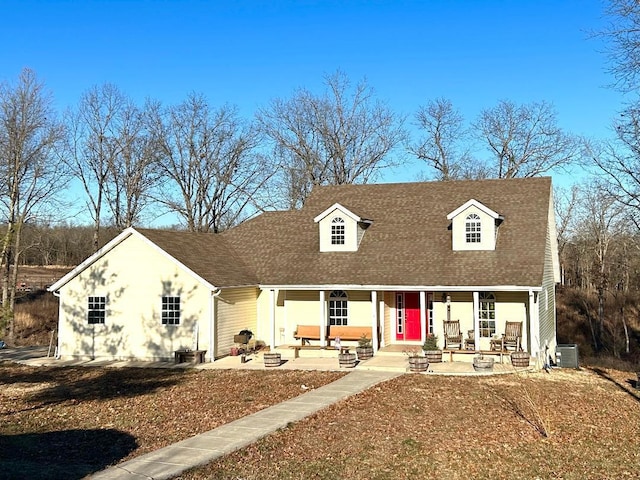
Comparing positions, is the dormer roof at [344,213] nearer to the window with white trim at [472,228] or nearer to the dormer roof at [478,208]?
the dormer roof at [478,208]

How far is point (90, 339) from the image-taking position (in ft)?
78.6

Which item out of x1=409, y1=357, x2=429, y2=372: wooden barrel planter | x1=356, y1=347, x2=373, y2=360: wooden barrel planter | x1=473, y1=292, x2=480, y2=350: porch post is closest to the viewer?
x1=409, y1=357, x2=429, y2=372: wooden barrel planter

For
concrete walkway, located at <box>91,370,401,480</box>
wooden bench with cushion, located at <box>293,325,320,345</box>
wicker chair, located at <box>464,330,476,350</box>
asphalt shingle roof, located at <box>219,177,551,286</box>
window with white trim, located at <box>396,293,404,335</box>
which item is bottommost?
concrete walkway, located at <box>91,370,401,480</box>

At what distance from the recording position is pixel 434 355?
20.8m

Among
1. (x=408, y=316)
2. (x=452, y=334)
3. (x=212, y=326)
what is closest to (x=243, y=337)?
(x=212, y=326)

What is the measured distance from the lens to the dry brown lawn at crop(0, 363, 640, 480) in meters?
10.2

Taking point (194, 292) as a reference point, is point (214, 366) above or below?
below

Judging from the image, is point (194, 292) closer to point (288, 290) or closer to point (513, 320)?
point (288, 290)

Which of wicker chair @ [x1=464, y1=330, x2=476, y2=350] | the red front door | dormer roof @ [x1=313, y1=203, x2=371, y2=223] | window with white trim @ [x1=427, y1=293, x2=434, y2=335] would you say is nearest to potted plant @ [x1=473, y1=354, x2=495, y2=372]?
wicker chair @ [x1=464, y1=330, x2=476, y2=350]

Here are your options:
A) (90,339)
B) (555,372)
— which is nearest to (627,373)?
(555,372)

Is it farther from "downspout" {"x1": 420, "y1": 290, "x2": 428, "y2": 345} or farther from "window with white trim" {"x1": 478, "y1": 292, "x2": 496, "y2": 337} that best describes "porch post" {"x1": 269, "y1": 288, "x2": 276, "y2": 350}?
"window with white trim" {"x1": 478, "y1": 292, "x2": 496, "y2": 337}

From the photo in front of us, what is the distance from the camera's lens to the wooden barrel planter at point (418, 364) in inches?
759

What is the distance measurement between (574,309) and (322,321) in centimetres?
2625

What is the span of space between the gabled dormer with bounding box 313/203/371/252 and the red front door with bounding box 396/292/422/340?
112 inches
